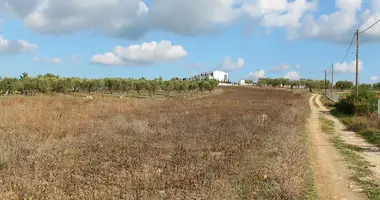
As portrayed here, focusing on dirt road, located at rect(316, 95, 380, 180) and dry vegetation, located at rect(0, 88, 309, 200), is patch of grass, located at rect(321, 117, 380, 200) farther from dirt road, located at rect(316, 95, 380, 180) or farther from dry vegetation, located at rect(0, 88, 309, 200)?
dry vegetation, located at rect(0, 88, 309, 200)

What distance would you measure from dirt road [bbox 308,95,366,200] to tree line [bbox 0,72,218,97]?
7256 centimetres

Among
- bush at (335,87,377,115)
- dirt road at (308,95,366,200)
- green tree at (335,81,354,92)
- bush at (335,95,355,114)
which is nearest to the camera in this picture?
dirt road at (308,95,366,200)

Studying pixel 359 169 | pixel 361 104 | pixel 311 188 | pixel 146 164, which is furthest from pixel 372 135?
pixel 361 104

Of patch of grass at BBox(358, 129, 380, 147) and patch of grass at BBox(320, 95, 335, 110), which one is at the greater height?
patch of grass at BBox(358, 129, 380, 147)

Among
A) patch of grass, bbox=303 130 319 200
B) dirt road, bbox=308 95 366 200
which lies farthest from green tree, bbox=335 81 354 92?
patch of grass, bbox=303 130 319 200

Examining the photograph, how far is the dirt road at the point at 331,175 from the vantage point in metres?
8.02

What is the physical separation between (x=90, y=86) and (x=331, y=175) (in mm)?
90636

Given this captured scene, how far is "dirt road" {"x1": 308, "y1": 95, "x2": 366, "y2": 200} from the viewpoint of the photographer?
26.3ft

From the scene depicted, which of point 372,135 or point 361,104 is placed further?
point 361,104

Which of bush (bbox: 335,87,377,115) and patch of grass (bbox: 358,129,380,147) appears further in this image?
bush (bbox: 335,87,377,115)

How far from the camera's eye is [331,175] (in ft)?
32.6

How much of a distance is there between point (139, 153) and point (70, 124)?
683 cm

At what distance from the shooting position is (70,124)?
16.6 meters

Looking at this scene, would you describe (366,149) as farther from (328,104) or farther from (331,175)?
(328,104)
